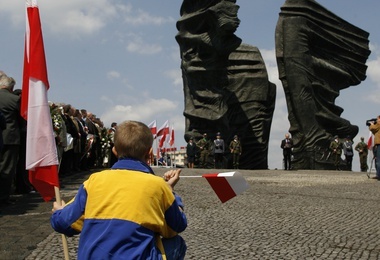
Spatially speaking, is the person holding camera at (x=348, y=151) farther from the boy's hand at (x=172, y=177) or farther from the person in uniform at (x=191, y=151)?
the boy's hand at (x=172, y=177)

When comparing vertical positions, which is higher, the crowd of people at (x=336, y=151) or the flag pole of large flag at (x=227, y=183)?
the crowd of people at (x=336, y=151)

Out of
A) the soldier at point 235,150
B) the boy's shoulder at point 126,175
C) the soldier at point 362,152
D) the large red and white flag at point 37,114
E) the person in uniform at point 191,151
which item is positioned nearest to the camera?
the boy's shoulder at point 126,175

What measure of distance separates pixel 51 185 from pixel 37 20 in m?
1.08

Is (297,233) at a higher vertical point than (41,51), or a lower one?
lower

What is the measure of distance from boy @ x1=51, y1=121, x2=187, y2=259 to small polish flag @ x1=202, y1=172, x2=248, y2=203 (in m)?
0.38

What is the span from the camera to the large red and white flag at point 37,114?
13.6 feet

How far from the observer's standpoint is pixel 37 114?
4168mm

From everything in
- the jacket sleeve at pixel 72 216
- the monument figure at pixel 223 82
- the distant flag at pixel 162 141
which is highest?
the monument figure at pixel 223 82

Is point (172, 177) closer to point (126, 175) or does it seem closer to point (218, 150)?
point (126, 175)

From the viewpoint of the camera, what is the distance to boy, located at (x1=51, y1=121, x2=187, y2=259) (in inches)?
111

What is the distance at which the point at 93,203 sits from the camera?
2.92 metres

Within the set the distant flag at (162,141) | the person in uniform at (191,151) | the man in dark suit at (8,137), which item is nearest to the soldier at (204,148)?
the person in uniform at (191,151)

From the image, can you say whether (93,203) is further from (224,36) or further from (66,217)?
(224,36)

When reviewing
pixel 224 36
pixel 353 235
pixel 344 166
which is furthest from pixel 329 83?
pixel 353 235
